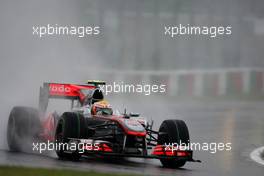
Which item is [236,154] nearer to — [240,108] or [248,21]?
[240,108]

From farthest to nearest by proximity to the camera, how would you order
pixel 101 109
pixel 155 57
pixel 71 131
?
pixel 155 57 < pixel 101 109 < pixel 71 131

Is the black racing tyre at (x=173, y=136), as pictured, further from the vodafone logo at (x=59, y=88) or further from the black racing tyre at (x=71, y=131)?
the vodafone logo at (x=59, y=88)

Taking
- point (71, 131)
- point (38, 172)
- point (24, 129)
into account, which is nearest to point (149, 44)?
point (24, 129)

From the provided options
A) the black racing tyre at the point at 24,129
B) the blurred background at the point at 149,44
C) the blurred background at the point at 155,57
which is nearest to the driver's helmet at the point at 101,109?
the black racing tyre at the point at 24,129

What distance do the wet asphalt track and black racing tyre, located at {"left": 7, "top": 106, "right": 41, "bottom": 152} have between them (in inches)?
18.5

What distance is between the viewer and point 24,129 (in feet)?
55.5

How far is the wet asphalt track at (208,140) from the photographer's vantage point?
566 inches

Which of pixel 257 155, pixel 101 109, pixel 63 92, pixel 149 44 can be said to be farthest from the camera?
pixel 149 44

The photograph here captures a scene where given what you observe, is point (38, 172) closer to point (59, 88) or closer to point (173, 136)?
point (173, 136)

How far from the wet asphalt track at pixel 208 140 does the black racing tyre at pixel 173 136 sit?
17cm

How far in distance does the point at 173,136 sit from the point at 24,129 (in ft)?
10.2

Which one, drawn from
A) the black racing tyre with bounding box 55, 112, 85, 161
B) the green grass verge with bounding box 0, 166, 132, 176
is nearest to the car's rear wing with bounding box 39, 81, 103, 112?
the black racing tyre with bounding box 55, 112, 85, 161

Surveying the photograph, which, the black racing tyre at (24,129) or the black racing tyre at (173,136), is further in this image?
the black racing tyre at (24,129)

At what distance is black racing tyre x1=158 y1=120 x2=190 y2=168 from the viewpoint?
15.1 m
